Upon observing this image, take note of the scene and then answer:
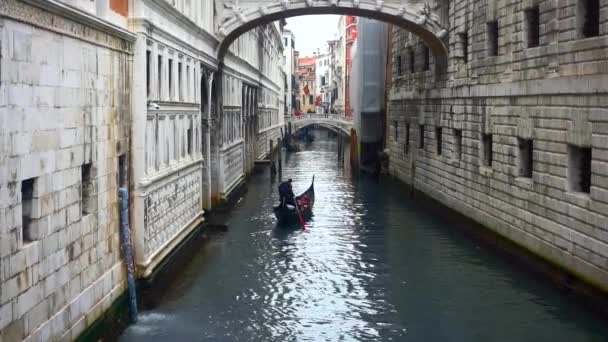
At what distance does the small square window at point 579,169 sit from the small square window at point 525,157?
1.91 m

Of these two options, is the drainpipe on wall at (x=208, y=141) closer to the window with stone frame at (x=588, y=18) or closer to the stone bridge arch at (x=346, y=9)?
the stone bridge arch at (x=346, y=9)

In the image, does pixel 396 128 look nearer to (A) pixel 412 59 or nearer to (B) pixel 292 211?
(A) pixel 412 59

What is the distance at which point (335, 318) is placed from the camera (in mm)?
10789

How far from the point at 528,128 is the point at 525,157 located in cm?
68

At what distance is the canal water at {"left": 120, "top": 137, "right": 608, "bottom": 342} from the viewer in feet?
33.2

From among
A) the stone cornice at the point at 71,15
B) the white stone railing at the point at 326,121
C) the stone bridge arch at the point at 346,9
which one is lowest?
the white stone railing at the point at 326,121

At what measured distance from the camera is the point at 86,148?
28.0ft

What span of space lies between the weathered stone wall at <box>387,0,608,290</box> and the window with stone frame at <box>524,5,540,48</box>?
0.07 ft

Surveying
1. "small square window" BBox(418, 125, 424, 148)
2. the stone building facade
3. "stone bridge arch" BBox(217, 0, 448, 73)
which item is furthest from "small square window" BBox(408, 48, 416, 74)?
the stone building facade

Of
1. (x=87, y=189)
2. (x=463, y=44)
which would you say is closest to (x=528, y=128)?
(x=463, y=44)

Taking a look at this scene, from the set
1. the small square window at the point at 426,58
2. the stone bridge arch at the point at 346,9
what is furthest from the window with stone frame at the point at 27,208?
the small square window at the point at 426,58

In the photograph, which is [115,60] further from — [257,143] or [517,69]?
[257,143]

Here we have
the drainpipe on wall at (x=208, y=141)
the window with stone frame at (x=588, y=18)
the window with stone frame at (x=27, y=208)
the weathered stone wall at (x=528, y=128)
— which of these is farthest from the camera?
the drainpipe on wall at (x=208, y=141)

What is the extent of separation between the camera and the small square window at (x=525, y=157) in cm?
1386
